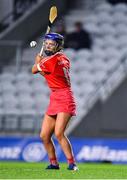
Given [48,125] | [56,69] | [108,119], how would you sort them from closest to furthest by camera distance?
[56,69], [48,125], [108,119]

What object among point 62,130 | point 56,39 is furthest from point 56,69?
point 62,130

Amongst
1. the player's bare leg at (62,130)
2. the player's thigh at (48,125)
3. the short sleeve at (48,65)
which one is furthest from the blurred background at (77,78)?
the short sleeve at (48,65)

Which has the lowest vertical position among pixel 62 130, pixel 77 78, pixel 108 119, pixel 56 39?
pixel 108 119

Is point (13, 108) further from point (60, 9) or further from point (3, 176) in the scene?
point (3, 176)

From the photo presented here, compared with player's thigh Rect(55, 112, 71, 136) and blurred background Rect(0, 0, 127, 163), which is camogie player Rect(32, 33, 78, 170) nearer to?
player's thigh Rect(55, 112, 71, 136)

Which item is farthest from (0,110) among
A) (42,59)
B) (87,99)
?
(42,59)

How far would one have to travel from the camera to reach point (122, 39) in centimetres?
2395

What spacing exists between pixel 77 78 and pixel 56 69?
33.1 feet

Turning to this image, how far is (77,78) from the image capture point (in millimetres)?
23125

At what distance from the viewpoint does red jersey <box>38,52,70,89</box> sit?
13.0m

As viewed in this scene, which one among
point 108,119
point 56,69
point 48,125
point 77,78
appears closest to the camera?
point 56,69

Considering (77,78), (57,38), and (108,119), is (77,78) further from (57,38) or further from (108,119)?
(57,38)

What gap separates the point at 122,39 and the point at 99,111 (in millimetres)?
3014

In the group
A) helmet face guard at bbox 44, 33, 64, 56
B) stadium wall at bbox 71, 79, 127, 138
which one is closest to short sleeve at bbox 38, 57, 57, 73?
helmet face guard at bbox 44, 33, 64, 56
